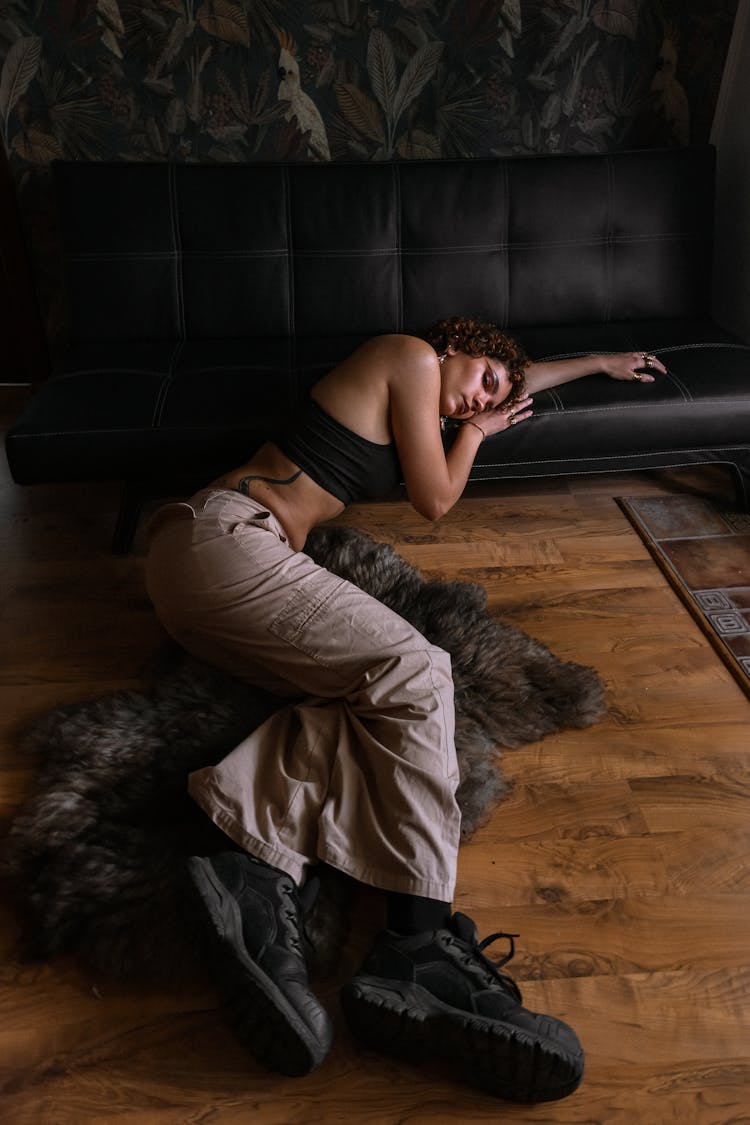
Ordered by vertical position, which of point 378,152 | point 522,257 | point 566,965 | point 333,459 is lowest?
point 566,965

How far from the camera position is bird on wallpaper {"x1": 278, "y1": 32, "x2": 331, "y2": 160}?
2.65m

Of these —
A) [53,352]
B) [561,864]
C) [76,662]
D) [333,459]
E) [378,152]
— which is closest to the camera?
[561,864]

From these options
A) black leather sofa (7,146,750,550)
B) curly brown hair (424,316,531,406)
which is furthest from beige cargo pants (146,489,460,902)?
black leather sofa (7,146,750,550)

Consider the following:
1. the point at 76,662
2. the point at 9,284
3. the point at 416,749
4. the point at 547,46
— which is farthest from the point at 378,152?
the point at 416,749

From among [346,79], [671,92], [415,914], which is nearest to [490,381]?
[415,914]

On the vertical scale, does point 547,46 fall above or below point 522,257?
above

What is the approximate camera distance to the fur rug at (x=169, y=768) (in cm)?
134

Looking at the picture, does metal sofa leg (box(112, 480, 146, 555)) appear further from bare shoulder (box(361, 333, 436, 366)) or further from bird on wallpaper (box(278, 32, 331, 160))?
bird on wallpaper (box(278, 32, 331, 160))

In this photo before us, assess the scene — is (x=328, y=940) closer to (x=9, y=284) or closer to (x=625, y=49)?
(x=9, y=284)

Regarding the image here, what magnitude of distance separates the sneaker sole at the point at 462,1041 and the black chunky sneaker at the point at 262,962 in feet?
0.22

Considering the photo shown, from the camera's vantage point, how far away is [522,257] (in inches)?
106

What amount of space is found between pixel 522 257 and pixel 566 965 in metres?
2.12

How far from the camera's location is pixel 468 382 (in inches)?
71.9

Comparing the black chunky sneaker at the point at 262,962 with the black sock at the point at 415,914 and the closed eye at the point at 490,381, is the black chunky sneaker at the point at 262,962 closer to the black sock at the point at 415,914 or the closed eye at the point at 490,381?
the black sock at the point at 415,914
